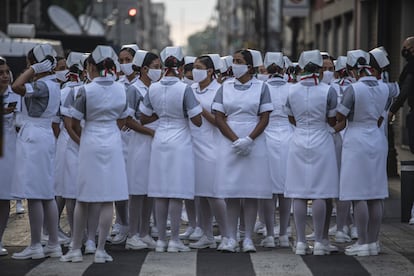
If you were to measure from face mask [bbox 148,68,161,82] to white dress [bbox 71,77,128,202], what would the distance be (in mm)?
1515

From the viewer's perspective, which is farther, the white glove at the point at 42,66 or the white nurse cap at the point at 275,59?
the white nurse cap at the point at 275,59

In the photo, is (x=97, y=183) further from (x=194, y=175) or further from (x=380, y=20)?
(x=380, y=20)

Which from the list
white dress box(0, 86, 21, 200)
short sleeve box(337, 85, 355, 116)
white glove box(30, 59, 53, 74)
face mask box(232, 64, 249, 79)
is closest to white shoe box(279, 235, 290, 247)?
short sleeve box(337, 85, 355, 116)

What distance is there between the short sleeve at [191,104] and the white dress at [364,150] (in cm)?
149

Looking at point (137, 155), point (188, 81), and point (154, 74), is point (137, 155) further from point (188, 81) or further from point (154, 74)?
point (188, 81)

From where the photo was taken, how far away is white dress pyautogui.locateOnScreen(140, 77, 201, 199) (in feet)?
39.2

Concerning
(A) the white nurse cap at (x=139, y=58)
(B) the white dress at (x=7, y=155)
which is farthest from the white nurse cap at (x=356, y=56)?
(B) the white dress at (x=7, y=155)

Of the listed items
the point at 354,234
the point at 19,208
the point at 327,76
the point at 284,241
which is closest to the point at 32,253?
the point at 284,241

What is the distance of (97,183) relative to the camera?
11.3 m

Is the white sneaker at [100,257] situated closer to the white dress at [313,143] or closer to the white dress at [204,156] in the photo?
the white dress at [204,156]

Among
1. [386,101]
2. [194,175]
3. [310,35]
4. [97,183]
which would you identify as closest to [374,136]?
[386,101]

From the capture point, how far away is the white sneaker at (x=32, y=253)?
11.5 meters

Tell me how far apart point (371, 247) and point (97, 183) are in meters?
2.82

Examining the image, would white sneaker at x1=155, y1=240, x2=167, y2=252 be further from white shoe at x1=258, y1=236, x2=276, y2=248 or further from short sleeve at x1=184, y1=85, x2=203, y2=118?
short sleeve at x1=184, y1=85, x2=203, y2=118
